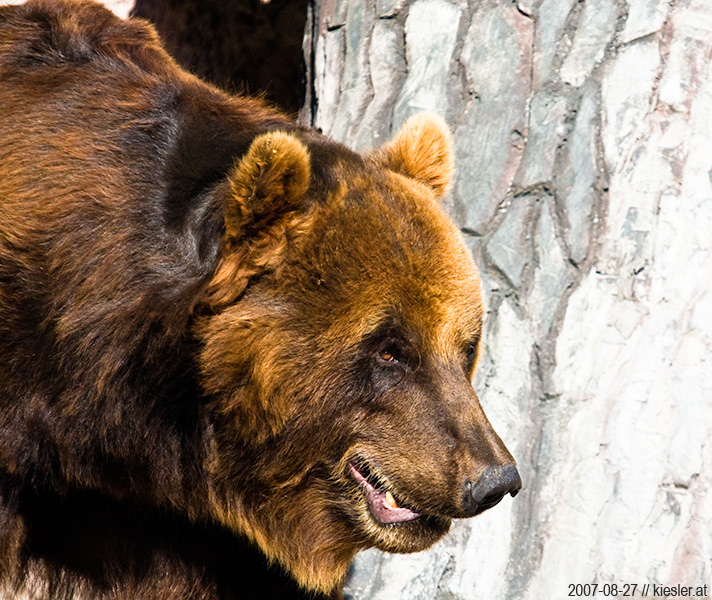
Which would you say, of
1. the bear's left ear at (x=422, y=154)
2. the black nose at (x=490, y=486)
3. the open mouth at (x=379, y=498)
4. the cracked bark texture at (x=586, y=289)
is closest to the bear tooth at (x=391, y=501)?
the open mouth at (x=379, y=498)

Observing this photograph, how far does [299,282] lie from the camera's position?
3020 millimetres

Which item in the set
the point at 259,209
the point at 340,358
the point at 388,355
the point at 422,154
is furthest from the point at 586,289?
the point at 259,209

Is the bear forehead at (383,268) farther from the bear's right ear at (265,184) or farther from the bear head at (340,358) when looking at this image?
the bear's right ear at (265,184)

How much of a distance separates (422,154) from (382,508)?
1320 millimetres

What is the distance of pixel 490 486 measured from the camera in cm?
296

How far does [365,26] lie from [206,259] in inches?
90.8

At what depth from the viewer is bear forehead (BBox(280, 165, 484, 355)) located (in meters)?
3.02

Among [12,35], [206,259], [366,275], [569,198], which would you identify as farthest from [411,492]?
[12,35]

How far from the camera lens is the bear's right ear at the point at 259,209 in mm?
2865

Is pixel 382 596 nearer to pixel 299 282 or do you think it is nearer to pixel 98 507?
pixel 98 507

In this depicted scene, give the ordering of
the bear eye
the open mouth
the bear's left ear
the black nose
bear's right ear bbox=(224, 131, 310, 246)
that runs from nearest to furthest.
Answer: bear's right ear bbox=(224, 131, 310, 246), the black nose, the bear eye, the open mouth, the bear's left ear

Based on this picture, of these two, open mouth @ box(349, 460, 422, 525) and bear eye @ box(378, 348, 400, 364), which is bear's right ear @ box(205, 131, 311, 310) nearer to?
bear eye @ box(378, 348, 400, 364)

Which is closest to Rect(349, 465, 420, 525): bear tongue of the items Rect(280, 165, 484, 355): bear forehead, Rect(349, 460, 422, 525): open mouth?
Rect(349, 460, 422, 525): open mouth

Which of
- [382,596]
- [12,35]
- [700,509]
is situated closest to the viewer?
[12,35]
